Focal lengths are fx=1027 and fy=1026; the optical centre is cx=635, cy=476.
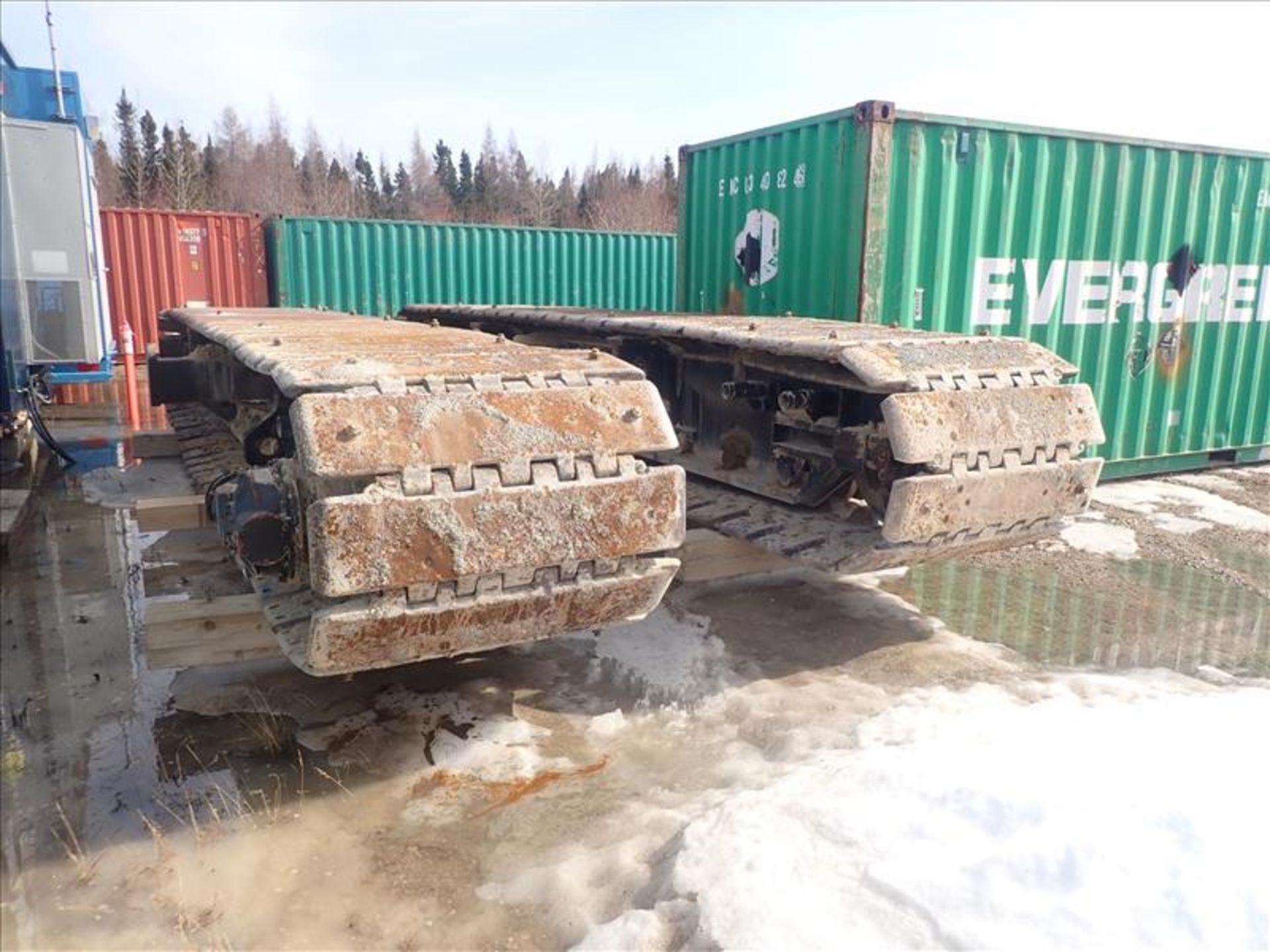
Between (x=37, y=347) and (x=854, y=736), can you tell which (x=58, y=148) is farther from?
(x=854, y=736)

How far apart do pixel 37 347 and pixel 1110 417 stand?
329 inches

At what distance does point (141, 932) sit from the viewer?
Answer: 8.56ft

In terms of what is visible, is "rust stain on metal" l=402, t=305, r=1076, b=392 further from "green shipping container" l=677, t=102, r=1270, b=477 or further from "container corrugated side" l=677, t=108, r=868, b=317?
"green shipping container" l=677, t=102, r=1270, b=477

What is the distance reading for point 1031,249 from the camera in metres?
7.29

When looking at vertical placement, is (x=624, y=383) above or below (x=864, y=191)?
below

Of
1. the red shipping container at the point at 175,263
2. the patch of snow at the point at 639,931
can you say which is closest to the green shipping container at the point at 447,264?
the red shipping container at the point at 175,263

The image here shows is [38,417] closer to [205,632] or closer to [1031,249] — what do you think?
[205,632]

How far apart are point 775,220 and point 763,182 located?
0.30 meters

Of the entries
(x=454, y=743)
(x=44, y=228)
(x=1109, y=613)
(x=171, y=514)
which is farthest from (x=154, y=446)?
(x=1109, y=613)

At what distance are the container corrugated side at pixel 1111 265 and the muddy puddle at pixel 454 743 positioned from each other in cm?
234

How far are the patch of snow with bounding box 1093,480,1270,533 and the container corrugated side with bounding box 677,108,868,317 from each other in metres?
2.61

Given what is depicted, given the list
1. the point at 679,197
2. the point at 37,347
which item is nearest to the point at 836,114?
the point at 679,197

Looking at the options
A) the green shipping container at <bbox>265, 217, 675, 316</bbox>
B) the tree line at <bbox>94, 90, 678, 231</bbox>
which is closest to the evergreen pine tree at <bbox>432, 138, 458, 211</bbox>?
the tree line at <bbox>94, 90, 678, 231</bbox>

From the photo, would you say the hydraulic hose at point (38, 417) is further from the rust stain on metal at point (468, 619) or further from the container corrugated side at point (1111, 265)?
the container corrugated side at point (1111, 265)
